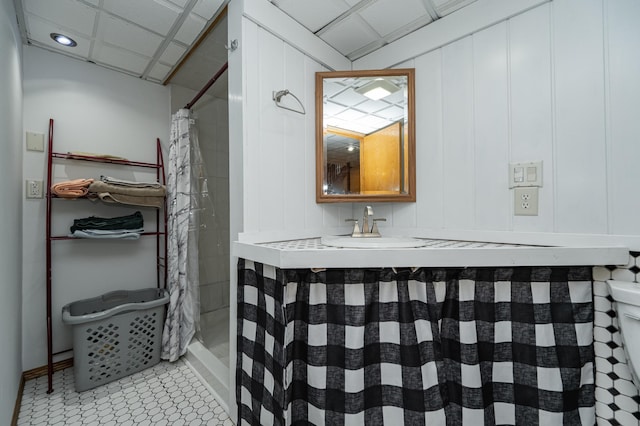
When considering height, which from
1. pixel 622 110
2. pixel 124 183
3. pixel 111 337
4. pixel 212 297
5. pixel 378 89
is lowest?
pixel 111 337

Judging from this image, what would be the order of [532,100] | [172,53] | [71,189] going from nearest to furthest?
[532,100]
[71,189]
[172,53]

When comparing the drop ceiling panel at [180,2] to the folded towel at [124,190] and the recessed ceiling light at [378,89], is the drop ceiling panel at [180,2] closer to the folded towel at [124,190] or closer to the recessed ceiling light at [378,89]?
the recessed ceiling light at [378,89]

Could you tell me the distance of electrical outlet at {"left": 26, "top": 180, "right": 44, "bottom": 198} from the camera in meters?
1.54

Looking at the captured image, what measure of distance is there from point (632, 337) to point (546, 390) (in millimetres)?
290

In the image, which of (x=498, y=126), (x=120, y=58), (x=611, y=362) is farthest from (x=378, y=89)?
(x=120, y=58)

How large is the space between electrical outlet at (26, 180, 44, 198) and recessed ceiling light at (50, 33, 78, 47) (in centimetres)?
84

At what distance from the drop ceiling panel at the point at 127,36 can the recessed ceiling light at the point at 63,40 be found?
19cm

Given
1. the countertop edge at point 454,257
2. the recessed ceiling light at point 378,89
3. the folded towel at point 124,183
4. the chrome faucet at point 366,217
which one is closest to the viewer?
the countertop edge at point 454,257

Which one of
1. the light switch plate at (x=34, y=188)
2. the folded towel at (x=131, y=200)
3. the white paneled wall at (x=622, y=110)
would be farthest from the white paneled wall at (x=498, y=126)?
the light switch plate at (x=34, y=188)

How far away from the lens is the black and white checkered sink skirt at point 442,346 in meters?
0.82

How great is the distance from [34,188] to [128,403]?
137cm

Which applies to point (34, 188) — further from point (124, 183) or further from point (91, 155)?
point (124, 183)

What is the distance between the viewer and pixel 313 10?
4.06 feet

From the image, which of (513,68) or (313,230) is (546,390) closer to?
(313,230)
